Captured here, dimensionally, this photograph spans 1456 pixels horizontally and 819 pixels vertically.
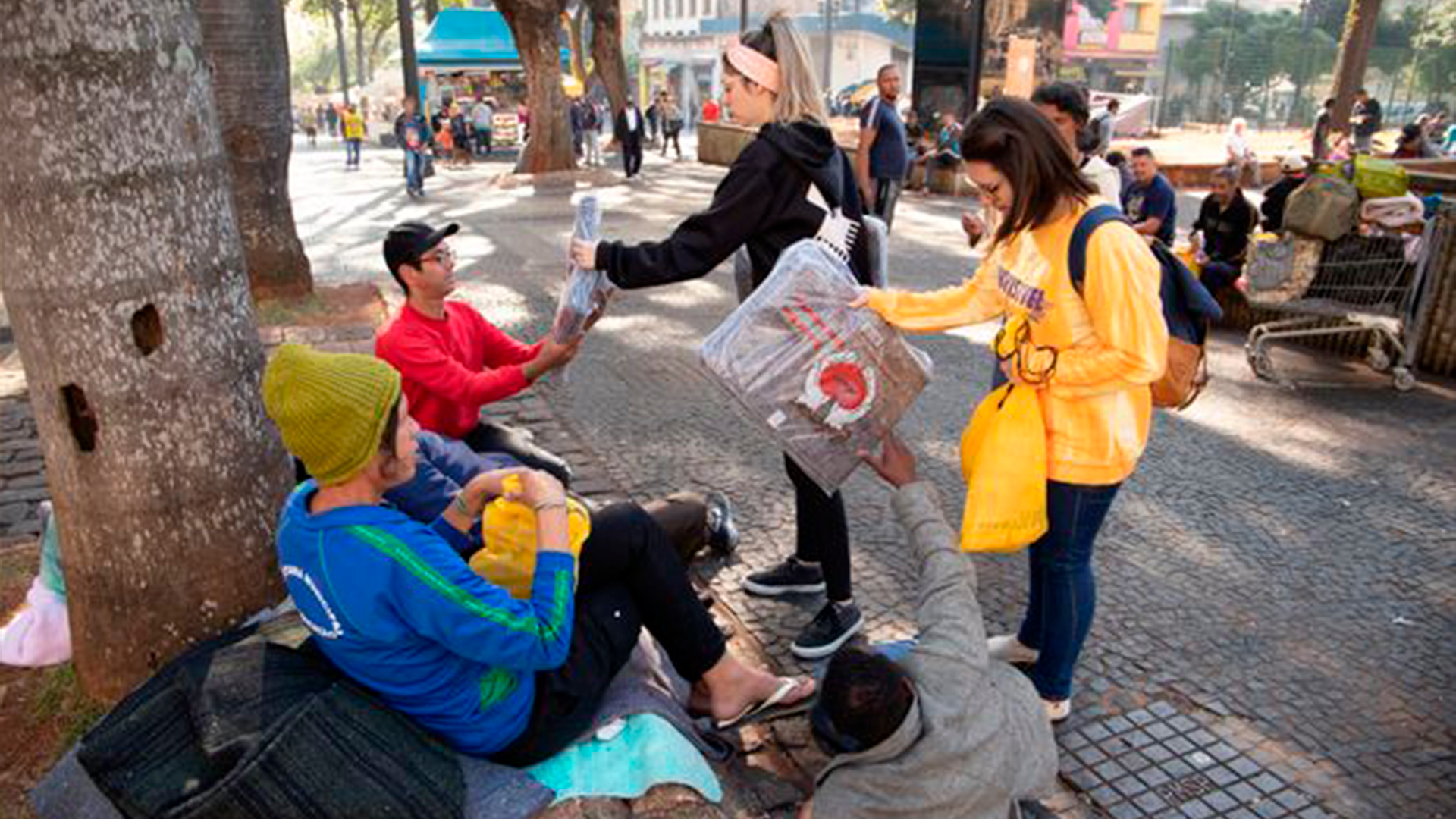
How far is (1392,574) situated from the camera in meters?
4.25

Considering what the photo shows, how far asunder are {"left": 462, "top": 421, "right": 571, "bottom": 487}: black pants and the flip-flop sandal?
1.33 m

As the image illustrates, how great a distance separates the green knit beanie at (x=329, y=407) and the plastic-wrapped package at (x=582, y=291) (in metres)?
1.50

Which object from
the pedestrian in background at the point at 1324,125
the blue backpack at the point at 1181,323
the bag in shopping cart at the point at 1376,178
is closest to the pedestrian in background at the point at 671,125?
the pedestrian in background at the point at 1324,125

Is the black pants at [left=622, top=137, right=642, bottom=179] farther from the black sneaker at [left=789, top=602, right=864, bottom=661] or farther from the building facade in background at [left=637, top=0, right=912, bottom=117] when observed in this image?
the building facade in background at [left=637, top=0, right=912, bottom=117]

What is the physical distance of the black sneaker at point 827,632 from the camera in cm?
360

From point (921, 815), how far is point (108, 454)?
90.1 inches

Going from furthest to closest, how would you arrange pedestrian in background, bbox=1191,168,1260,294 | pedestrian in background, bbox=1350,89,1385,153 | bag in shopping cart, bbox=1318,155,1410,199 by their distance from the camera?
pedestrian in background, bbox=1350,89,1385,153 → pedestrian in background, bbox=1191,168,1260,294 → bag in shopping cart, bbox=1318,155,1410,199

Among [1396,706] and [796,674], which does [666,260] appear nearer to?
[796,674]

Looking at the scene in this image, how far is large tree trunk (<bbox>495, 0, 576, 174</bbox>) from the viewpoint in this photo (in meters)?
18.2

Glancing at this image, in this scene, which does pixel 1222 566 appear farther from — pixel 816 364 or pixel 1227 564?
pixel 816 364

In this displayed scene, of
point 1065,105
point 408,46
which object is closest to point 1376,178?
point 1065,105

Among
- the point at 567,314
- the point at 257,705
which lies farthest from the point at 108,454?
the point at 567,314

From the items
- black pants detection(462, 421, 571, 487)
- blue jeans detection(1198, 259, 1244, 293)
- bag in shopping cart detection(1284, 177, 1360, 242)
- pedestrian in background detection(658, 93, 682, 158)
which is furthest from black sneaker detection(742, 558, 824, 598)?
pedestrian in background detection(658, 93, 682, 158)

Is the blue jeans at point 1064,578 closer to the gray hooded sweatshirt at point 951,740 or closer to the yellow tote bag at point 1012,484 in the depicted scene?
the yellow tote bag at point 1012,484
